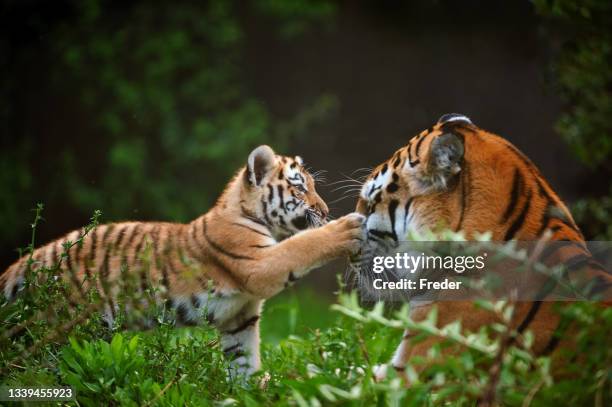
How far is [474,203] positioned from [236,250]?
1334mm

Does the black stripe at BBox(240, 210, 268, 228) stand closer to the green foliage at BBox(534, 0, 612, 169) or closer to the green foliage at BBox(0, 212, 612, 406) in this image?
the green foliage at BBox(0, 212, 612, 406)

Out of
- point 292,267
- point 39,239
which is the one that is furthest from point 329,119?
point 292,267

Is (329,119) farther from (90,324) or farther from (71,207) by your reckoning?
(90,324)

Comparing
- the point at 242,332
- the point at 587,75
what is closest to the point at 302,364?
the point at 242,332

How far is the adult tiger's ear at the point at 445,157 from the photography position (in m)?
2.82

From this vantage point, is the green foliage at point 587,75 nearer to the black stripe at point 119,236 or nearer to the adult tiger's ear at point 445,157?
the adult tiger's ear at point 445,157

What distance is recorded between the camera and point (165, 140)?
7426 mm

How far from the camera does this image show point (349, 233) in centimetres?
346

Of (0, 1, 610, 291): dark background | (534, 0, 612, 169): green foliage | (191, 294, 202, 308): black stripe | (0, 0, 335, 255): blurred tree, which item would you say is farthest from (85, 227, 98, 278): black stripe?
(0, 0, 335, 255): blurred tree

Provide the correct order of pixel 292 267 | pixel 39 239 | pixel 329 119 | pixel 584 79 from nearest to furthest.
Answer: pixel 292 267, pixel 584 79, pixel 39 239, pixel 329 119

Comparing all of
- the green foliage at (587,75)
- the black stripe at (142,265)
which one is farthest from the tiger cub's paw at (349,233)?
the green foliage at (587,75)

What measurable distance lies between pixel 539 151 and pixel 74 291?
13.8 feet

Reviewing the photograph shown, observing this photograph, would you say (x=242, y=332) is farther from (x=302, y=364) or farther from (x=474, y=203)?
(x=474, y=203)

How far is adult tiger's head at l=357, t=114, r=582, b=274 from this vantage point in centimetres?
275
